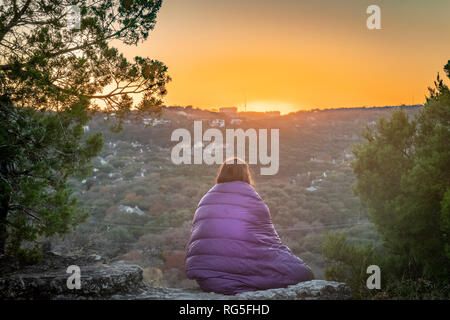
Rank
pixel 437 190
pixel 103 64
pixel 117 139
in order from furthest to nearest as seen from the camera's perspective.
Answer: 1. pixel 117 139
2. pixel 437 190
3. pixel 103 64

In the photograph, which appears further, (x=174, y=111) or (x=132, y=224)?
(x=174, y=111)

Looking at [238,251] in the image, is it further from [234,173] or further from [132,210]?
[132,210]

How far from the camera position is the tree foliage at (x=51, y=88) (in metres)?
4.84

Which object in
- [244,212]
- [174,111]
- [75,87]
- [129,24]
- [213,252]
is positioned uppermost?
[174,111]

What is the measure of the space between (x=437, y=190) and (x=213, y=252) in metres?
4.61

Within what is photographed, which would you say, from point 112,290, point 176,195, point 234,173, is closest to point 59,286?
point 112,290

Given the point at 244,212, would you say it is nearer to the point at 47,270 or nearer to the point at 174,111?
the point at 47,270

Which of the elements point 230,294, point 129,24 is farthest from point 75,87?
point 230,294

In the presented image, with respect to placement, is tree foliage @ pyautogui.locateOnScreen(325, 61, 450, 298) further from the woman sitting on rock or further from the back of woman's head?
the back of woman's head

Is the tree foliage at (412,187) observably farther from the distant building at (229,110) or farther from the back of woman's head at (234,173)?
the distant building at (229,110)

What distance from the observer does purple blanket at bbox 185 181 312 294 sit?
373 cm

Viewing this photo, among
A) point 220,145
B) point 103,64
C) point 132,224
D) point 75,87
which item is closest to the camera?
point 75,87

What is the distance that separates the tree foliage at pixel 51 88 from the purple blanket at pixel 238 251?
7.80 feet
